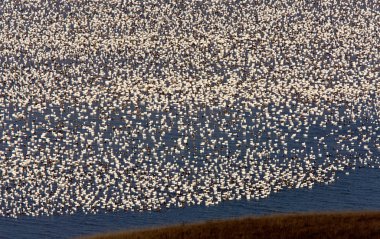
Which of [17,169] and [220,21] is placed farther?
[220,21]

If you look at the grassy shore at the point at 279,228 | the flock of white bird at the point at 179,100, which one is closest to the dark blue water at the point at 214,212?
the flock of white bird at the point at 179,100

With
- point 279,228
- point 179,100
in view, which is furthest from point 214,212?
point 179,100

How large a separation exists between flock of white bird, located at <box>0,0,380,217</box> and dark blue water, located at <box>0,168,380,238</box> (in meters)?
1.37

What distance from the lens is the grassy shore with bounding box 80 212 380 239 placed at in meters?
49.6

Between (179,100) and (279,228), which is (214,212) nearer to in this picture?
(279,228)

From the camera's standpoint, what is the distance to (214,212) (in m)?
72.0

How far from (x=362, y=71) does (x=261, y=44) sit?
15.5m

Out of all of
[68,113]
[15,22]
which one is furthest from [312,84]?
[15,22]

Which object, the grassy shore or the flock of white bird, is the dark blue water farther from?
the grassy shore

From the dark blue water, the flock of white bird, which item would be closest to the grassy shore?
the dark blue water

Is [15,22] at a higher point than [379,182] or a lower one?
higher

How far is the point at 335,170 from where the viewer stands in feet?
266

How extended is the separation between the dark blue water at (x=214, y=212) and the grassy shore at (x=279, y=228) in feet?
51.0

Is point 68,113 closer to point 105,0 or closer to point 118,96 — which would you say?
point 118,96
